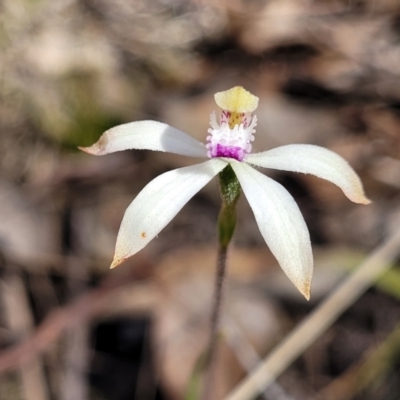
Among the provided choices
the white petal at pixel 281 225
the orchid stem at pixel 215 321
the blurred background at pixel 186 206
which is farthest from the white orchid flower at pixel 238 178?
the blurred background at pixel 186 206

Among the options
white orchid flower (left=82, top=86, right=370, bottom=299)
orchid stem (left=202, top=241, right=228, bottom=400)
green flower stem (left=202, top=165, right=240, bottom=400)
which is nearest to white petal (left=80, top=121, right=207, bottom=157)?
white orchid flower (left=82, top=86, right=370, bottom=299)

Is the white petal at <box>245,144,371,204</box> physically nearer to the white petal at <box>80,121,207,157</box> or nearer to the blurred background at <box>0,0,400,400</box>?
the white petal at <box>80,121,207,157</box>

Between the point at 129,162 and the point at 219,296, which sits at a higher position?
the point at 129,162

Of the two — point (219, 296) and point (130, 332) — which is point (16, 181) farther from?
point (219, 296)

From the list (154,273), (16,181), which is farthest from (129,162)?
(154,273)

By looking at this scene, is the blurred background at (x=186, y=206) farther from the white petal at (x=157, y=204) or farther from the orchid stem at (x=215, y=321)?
the white petal at (x=157, y=204)

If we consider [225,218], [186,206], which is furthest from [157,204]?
[186,206]

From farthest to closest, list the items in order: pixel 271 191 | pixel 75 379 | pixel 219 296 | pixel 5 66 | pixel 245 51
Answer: pixel 245 51 < pixel 5 66 < pixel 75 379 < pixel 219 296 < pixel 271 191
